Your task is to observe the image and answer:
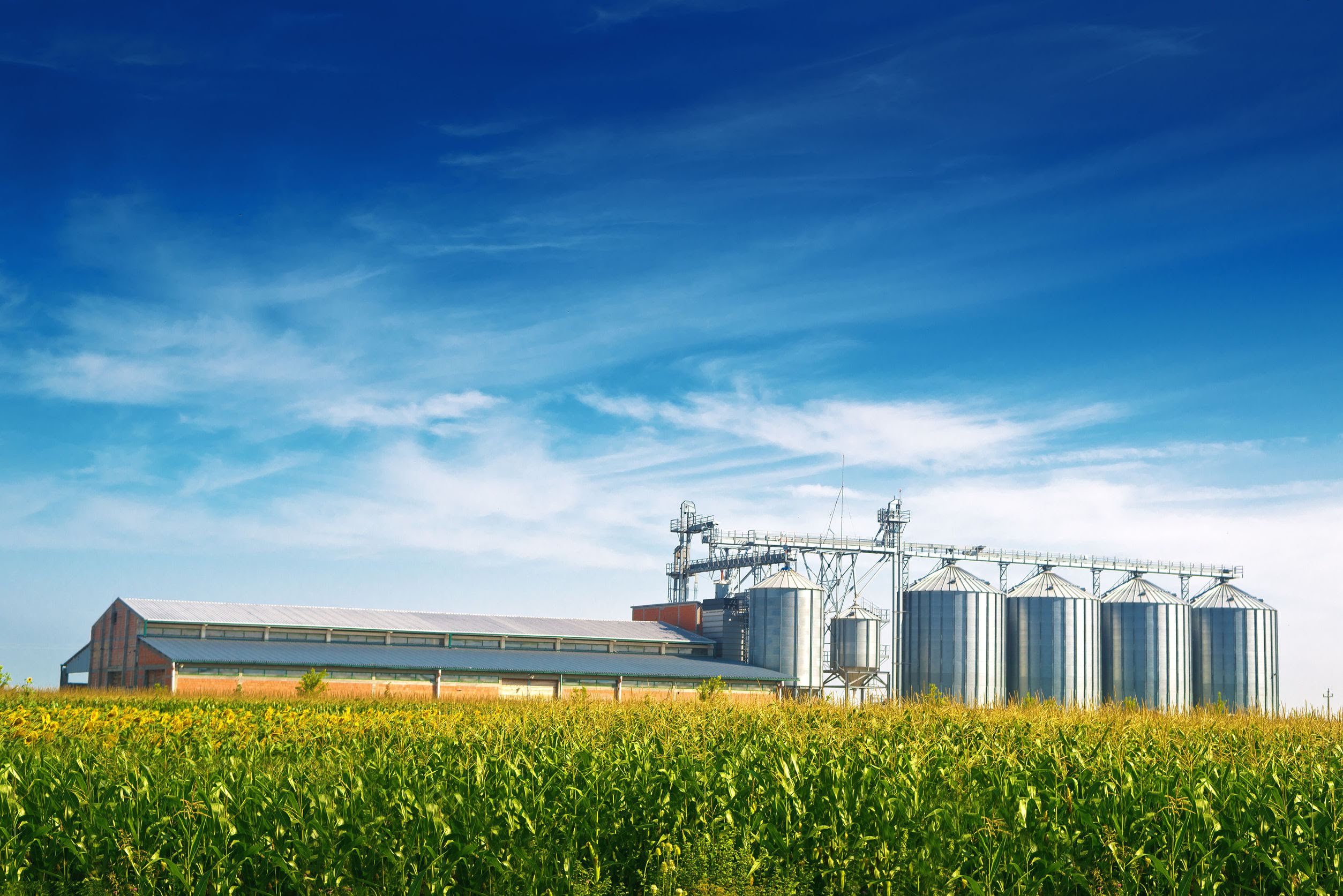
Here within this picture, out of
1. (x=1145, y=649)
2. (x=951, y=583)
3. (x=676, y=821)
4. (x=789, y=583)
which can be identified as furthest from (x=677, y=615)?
(x=676, y=821)

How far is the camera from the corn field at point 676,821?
9570mm

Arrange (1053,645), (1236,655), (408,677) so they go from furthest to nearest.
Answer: (1236,655), (1053,645), (408,677)

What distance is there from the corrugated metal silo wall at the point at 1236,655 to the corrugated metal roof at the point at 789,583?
25.6 m

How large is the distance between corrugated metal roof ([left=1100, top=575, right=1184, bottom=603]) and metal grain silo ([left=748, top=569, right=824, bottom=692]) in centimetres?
1944

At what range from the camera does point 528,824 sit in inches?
401

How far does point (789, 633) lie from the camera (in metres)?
67.4

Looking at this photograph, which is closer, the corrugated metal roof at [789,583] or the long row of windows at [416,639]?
the long row of windows at [416,639]

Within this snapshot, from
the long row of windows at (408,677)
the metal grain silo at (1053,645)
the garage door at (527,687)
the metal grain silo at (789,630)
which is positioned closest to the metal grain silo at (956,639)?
the metal grain silo at (1053,645)

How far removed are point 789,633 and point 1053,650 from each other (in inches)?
628

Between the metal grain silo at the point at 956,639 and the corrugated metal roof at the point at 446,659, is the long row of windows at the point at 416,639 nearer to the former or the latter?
the corrugated metal roof at the point at 446,659

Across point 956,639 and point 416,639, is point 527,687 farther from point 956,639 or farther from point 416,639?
point 956,639

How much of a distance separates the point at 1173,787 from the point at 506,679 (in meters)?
48.8

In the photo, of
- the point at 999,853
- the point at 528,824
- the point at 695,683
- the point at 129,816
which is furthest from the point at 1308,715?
the point at 695,683

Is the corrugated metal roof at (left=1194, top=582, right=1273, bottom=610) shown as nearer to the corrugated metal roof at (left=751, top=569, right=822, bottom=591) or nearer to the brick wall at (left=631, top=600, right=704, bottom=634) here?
the corrugated metal roof at (left=751, top=569, right=822, bottom=591)
